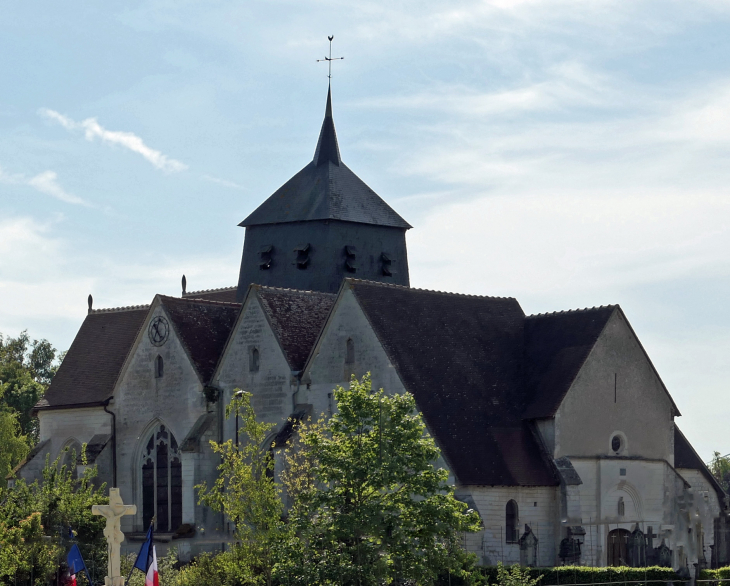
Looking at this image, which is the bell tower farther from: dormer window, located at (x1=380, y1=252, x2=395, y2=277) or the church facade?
the church facade

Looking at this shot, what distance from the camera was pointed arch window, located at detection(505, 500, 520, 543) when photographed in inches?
1918

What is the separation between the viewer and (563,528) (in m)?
49.2

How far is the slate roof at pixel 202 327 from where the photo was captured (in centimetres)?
5644

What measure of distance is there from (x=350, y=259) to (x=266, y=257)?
149 inches

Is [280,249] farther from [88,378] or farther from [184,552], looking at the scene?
[184,552]

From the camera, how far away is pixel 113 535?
106 ft

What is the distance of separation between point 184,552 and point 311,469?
13773 millimetres

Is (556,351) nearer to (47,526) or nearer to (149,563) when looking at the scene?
(47,526)

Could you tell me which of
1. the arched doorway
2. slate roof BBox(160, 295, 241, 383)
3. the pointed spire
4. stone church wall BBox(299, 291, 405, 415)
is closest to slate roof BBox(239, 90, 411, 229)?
the pointed spire

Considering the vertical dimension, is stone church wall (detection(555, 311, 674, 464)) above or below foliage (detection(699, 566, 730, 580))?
above

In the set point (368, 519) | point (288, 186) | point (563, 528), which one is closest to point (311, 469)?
point (368, 519)

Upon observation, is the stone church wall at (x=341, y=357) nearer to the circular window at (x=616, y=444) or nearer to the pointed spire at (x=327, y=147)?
the circular window at (x=616, y=444)

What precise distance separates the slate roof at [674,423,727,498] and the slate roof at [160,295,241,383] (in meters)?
17.4

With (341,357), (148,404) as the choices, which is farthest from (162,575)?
(148,404)
